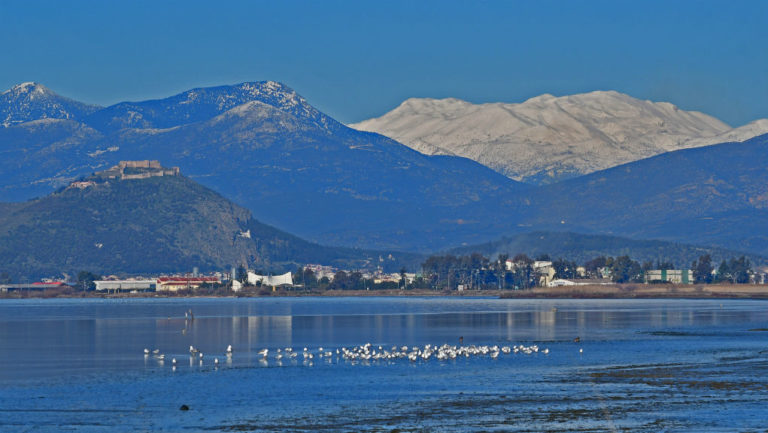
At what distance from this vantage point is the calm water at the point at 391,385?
57500 mm

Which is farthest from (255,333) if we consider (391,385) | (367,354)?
(391,385)

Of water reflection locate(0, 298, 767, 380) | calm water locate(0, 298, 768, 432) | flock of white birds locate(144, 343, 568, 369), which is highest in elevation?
water reflection locate(0, 298, 767, 380)

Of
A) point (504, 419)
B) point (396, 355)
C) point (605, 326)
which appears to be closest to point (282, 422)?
point (504, 419)

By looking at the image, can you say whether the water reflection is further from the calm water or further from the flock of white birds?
the flock of white birds

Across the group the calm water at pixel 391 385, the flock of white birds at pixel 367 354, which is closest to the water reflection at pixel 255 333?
the calm water at pixel 391 385

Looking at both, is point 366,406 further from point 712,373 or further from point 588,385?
point 712,373

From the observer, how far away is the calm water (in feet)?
189

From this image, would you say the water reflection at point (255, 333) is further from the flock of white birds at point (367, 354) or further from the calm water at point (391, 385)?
the flock of white birds at point (367, 354)

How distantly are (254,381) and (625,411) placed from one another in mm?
23799

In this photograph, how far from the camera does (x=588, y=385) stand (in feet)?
230

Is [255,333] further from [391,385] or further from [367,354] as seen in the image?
[391,385]

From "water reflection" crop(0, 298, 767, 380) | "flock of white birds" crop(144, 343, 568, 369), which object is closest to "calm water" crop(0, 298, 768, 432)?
"water reflection" crop(0, 298, 767, 380)

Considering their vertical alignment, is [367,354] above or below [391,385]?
above

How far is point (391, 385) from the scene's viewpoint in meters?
71.9
